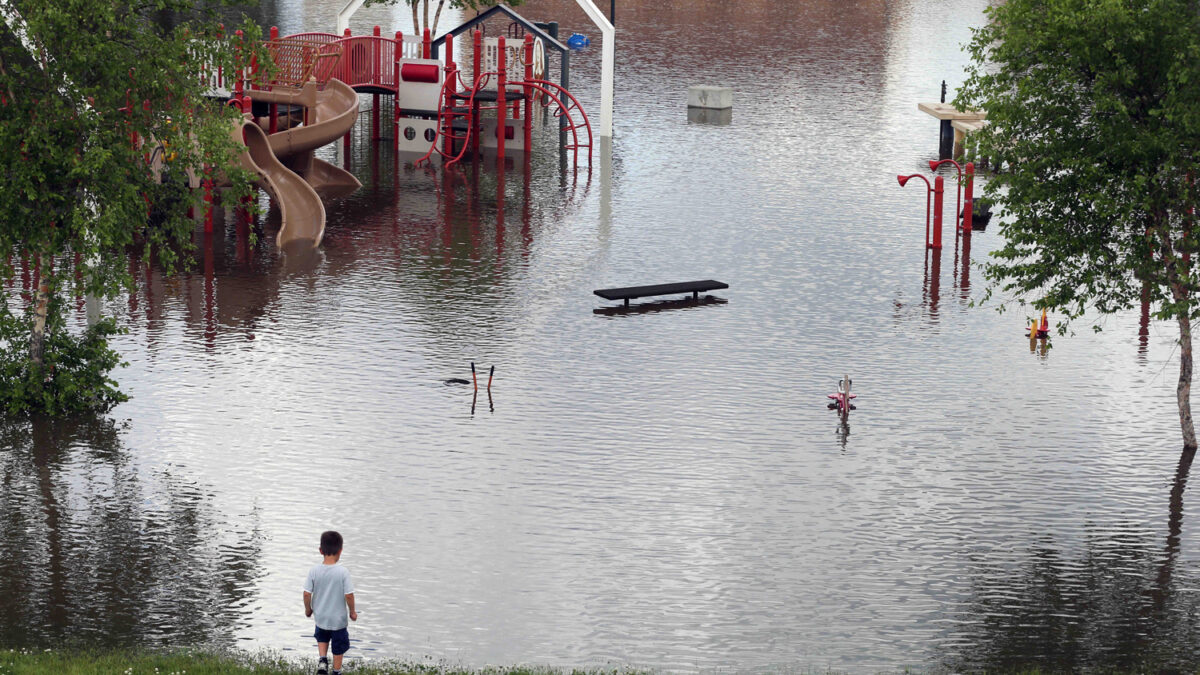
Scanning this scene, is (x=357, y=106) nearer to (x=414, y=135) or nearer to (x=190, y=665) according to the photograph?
(x=414, y=135)

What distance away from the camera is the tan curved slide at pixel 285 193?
99.8 feet

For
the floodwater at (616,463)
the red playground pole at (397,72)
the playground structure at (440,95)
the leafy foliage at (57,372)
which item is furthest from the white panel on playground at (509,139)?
the leafy foliage at (57,372)

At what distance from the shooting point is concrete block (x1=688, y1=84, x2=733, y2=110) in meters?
46.3

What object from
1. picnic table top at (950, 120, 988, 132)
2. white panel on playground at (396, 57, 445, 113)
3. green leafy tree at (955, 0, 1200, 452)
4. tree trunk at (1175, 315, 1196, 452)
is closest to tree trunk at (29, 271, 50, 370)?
green leafy tree at (955, 0, 1200, 452)

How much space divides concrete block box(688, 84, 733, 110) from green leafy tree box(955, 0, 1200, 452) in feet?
89.1

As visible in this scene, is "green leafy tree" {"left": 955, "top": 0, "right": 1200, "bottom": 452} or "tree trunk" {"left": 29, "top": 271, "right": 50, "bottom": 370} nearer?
"green leafy tree" {"left": 955, "top": 0, "right": 1200, "bottom": 452}

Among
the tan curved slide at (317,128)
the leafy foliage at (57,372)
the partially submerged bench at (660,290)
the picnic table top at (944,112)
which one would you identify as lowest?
the leafy foliage at (57,372)

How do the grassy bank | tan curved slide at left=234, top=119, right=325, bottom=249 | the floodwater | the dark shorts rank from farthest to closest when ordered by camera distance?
tan curved slide at left=234, top=119, right=325, bottom=249 → the floodwater → the grassy bank → the dark shorts

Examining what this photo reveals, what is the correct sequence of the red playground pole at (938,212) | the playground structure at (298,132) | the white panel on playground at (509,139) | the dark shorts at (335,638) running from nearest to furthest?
the dark shorts at (335,638) → the red playground pole at (938,212) → the playground structure at (298,132) → the white panel on playground at (509,139)

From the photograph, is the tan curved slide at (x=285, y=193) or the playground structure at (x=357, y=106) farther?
the playground structure at (x=357, y=106)

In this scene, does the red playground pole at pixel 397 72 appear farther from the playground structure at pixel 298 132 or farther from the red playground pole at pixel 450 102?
the playground structure at pixel 298 132

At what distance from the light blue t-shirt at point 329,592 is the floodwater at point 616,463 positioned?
1657mm

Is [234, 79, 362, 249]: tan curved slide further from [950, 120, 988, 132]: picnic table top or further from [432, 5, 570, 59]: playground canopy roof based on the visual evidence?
[950, 120, 988, 132]: picnic table top

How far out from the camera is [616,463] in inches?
745
